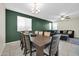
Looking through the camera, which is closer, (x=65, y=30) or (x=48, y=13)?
(x=48, y=13)

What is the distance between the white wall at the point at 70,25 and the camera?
2193mm

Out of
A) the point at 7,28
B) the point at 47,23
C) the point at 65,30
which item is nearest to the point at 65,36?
the point at 65,30

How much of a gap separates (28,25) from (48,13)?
633 millimetres

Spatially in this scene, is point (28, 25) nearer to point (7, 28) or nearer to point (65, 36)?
point (65, 36)

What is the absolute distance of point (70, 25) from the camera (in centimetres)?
233

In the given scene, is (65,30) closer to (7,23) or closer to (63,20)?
(63,20)

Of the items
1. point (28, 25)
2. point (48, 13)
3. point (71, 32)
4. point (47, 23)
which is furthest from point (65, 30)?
point (28, 25)

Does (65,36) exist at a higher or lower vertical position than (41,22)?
lower

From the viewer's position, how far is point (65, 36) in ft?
8.34

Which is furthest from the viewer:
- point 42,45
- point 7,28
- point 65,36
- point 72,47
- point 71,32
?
point 7,28

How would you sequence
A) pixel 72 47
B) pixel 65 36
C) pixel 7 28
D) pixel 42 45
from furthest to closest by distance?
1. pixel 7 28
2. pixel 72 47
3. pixel 65 36
4. pixel 42 45

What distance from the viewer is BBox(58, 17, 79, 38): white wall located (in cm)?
219

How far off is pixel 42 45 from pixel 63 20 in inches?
34.6

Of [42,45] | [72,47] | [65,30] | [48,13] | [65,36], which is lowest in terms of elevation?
[72,47]
